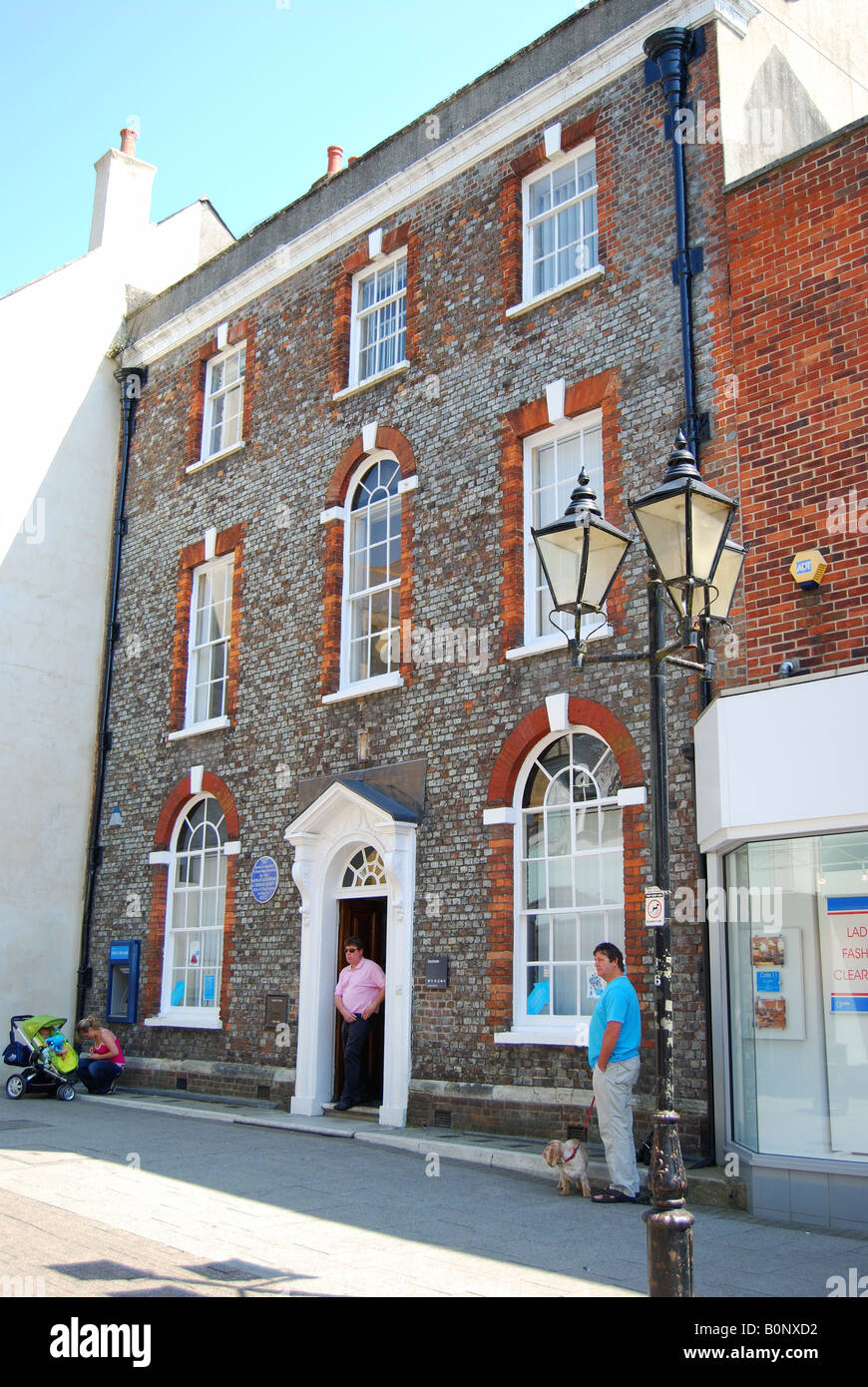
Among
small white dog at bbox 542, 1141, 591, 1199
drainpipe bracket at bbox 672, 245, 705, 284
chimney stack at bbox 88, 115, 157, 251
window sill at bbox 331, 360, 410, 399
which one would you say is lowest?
small white dog at bbox 542, 1141, 591, 1199

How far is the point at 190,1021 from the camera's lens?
15703mm

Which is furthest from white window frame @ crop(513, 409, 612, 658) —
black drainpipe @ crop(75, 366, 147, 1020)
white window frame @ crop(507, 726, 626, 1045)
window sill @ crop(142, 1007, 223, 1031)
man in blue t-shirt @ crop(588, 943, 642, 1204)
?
black drainpipe @ crop(75, 366, 147, 1020)

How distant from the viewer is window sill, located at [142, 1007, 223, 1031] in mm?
15302

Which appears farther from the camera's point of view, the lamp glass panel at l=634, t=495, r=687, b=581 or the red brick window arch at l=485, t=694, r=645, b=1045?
the red brick window arch at l=485, t=694, r=645, b=1045

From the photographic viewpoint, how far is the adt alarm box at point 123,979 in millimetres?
16766

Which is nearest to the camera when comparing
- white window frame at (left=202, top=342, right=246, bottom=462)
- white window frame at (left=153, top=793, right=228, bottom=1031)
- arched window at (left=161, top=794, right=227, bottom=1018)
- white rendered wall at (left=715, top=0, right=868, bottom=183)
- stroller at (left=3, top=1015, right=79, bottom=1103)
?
white rendered wall at (left=715, top=0, right=868, bottom=183)

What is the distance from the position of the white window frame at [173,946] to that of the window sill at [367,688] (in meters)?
2.56

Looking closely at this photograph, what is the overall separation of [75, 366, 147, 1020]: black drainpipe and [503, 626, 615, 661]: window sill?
8.68 metres

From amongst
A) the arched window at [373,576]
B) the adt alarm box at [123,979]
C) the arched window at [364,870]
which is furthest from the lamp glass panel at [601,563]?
the adt alarm box at [123,979]

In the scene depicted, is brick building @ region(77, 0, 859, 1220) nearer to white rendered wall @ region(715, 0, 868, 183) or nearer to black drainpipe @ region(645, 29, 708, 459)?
black drainpipe @ region(645, 29, 708, 459)

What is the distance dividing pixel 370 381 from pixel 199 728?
5.21 m

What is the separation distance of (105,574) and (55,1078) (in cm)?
800

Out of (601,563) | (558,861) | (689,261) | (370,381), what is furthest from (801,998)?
(370,381)
